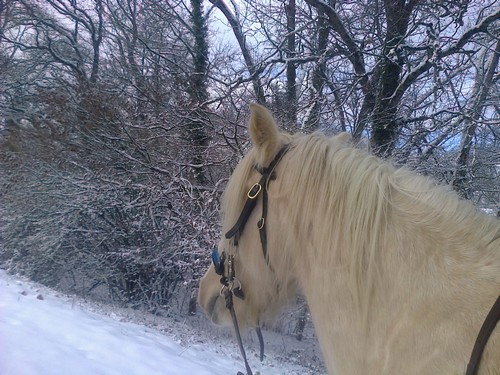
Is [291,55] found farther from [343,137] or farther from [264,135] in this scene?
[264,135]

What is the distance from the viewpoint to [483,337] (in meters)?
1.05

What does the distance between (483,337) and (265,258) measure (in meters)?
0.92

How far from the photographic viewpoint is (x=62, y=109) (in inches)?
454

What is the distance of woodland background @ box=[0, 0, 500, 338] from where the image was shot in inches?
314

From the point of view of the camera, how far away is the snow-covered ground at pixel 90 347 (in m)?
3.25

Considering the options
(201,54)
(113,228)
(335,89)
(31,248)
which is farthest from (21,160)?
(335,89)

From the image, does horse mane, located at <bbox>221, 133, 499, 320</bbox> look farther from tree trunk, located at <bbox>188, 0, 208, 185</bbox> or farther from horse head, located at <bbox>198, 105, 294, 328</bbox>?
tree trunk, located at <bbox>188, 0, 208, 185</bbox>

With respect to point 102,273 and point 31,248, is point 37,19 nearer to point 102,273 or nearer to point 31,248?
point 31,248

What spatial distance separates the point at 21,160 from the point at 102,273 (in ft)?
13.2

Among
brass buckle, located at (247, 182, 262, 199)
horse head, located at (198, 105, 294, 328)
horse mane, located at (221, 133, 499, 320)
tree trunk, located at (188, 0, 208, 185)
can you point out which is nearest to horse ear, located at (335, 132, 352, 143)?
horse mane, located at (221, 133, 499, 320)

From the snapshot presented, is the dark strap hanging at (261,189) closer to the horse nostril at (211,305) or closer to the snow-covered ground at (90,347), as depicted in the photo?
the horse nostril at (211,305)

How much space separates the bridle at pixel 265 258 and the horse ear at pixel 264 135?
32 millimetres

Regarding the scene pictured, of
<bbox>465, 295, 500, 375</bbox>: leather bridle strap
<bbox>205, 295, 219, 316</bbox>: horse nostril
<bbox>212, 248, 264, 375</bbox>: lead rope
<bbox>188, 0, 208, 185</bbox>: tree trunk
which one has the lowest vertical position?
<bbox>205, 295, 219, 316</bbox>: horse nostril

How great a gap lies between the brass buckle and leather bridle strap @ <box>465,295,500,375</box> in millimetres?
962
